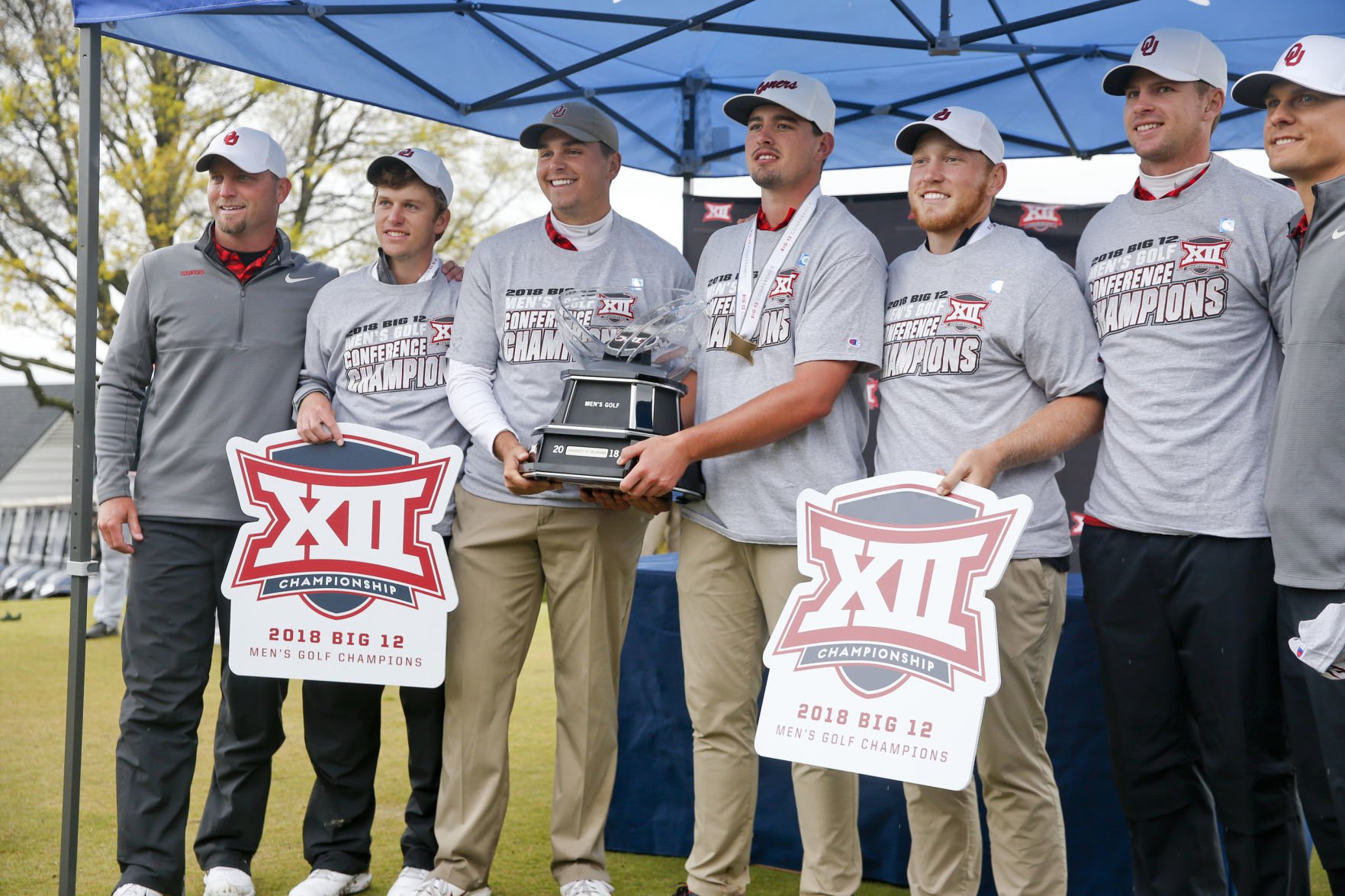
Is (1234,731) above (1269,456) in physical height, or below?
below

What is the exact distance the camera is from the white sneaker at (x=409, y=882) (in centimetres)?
326

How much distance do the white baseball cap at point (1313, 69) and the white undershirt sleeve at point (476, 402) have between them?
1915 mm

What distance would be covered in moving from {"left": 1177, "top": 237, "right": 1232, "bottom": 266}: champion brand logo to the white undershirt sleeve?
1.69m

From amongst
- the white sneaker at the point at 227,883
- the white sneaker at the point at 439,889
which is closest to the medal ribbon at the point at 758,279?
the white sneaker at the point at 439,889

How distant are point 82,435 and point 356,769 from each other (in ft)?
3.97

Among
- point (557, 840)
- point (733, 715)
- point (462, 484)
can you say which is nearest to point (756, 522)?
point (733, 715)

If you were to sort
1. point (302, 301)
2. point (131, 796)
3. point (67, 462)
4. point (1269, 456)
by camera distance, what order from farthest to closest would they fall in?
point (67, 462) → point (302, 301) → point (131, 796) → point (1269, 456)

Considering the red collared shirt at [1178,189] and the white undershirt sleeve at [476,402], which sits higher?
the red collared shirt at [1178,189]

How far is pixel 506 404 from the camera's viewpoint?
3.23m

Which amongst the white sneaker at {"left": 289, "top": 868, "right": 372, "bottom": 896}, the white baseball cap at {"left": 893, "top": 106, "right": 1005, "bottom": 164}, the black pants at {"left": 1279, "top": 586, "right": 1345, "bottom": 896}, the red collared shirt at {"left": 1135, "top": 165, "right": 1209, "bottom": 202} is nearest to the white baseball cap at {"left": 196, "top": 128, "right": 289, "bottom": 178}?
the white baseball cap at {"left": 893, "top": 106, "right": 1005, "bottom": 164}

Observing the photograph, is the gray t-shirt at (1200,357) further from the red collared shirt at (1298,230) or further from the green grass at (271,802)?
the green grass at (271,802)

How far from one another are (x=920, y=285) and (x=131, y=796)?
2.49 meters

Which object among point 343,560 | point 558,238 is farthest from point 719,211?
point 343,560

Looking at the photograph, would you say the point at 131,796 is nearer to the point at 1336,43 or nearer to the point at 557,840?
the point at 557,840
